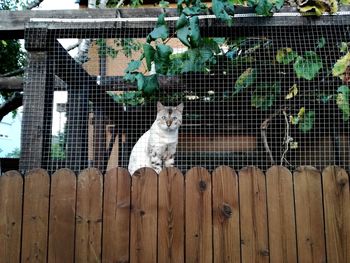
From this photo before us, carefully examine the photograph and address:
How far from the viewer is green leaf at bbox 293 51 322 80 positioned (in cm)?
290

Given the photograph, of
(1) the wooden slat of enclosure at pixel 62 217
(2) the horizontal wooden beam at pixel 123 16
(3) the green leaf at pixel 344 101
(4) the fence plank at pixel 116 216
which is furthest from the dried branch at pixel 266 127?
(1) the wooden slat of enclosure at pixel 62 217

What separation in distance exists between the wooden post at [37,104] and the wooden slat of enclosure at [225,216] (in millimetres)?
1231

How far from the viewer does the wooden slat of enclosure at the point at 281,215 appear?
6.29 ft

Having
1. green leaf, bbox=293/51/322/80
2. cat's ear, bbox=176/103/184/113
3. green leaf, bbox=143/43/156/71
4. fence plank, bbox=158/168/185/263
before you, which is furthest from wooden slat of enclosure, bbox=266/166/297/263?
cat's ear, bbox=176/103/184/113

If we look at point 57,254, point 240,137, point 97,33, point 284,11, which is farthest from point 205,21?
point 240,137

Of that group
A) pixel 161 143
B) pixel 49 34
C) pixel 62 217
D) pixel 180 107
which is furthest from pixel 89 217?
pixel 180 107

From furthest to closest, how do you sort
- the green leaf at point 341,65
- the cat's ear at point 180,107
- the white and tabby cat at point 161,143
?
1. the cat's ear at point 180,107
2. the white and tabby cat at point 161,143
3. the green leaf at point 341,65

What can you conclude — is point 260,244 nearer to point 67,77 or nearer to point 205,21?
point 205,21

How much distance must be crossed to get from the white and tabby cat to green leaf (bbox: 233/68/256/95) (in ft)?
2.58

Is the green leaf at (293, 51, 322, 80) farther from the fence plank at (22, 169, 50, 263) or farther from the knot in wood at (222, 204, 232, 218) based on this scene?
the fence plank at (22, 169, 50, 263)

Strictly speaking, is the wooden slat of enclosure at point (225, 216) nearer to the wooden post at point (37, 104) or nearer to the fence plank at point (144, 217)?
the fence plank at point (144, 217)

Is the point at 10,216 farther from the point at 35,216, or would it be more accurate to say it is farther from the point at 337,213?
the point at 337,213

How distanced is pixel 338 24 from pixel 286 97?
1011mm

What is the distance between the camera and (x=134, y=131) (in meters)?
4.79
